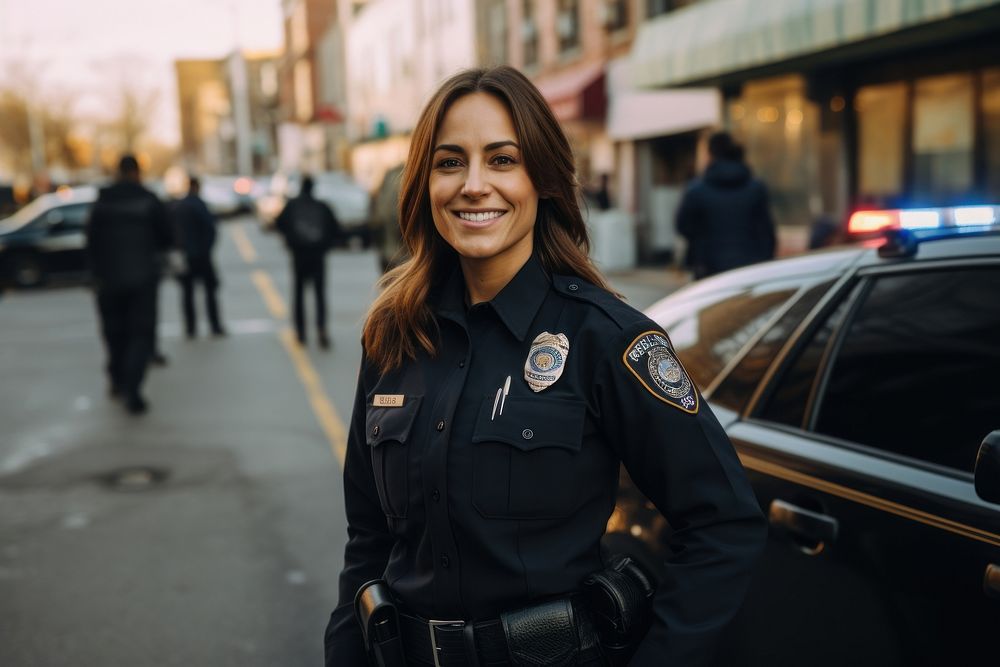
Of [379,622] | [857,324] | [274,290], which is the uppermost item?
[857,324]

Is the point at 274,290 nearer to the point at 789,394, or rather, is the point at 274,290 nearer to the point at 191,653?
the point at 191,653

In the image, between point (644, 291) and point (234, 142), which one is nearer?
point (644, 291)

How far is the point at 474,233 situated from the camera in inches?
76.8

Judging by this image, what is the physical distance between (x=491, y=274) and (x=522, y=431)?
352 mm

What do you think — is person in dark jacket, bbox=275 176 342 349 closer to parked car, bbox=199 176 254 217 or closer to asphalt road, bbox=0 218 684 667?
asphalt road, bbox=0 218 684 667

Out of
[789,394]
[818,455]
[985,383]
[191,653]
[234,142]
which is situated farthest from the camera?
[234,142]

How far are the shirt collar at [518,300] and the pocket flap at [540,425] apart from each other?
0.47 feet

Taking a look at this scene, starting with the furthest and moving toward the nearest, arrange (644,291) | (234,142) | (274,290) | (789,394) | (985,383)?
(234,142), (274,290), (644,291), (789,394), (985,383)

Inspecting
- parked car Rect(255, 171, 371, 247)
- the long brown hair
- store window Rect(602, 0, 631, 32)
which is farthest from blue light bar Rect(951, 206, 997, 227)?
parked car Rect(255, 171, 371, 247)

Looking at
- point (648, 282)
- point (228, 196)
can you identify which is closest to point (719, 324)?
point (648, 282)

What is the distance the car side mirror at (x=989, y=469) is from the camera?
6.15 ft

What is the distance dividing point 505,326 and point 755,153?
1522 centimetres

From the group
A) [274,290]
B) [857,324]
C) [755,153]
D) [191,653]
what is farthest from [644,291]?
[857,324]

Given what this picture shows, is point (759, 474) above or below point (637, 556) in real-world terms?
above
